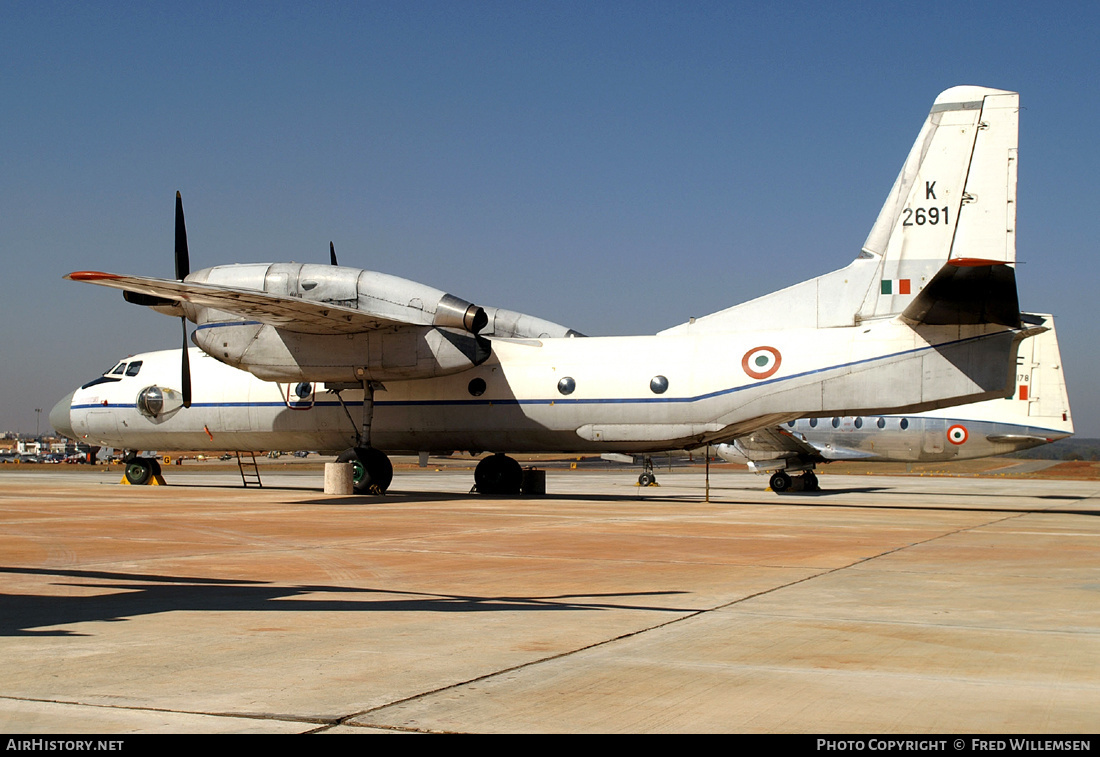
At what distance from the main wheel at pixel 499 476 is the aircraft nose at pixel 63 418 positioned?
488 inches

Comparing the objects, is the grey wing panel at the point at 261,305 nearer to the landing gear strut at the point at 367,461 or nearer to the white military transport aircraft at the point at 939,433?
the landing gear strut at the point at 367,461

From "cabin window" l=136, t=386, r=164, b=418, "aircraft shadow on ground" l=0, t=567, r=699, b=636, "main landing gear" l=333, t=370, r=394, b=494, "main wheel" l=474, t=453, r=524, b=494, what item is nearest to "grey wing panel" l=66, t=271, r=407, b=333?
"main landing gear" l=333, t=370, r=394, b=494

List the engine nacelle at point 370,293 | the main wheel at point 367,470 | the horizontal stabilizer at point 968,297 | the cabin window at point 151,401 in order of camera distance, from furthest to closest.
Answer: the cabin window at point 151,401
the main wheel at point 367,470
the engine nacelle at point 370,293
the horizontal stabilizer at point 968,297

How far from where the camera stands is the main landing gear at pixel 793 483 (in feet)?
109

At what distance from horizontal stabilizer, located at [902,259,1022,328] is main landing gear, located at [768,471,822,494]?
51.6 feet

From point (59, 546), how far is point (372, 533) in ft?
12.2

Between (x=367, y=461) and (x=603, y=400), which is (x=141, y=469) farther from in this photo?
(x=603, y=400)

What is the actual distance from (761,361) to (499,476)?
820 cm

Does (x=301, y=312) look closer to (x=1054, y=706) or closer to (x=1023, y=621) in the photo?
(x=1023, y=621)

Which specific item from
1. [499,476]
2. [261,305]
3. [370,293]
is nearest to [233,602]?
[261,305]

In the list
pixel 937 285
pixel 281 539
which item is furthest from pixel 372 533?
pixel 937 285

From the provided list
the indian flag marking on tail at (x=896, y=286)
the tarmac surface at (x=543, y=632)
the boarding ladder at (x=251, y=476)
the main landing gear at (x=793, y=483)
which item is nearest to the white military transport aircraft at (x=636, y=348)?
the indian flag marking on tail at (x=896, y=286)

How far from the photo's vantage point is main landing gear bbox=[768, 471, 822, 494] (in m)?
33.3

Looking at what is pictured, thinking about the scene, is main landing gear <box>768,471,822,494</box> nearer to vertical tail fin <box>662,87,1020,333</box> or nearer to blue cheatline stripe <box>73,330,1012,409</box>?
blue cheatline stripe <box>73,330,1012,409</box>
